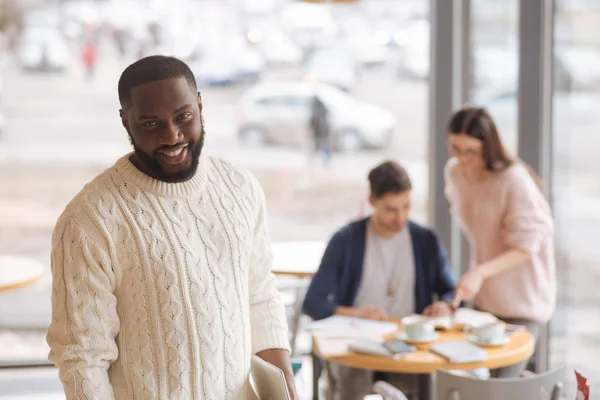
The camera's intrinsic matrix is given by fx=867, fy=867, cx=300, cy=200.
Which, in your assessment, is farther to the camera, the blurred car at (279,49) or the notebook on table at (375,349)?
the blurred car at (279,49)

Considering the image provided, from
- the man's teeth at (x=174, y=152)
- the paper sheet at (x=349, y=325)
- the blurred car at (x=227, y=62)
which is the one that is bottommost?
the paper sheet at (x=349, y=325)

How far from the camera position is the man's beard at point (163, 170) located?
74.4 inches

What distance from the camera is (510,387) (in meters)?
2.80

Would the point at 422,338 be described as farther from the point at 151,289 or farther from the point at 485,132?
the point at 151,289

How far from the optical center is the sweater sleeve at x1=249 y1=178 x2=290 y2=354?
2.12m

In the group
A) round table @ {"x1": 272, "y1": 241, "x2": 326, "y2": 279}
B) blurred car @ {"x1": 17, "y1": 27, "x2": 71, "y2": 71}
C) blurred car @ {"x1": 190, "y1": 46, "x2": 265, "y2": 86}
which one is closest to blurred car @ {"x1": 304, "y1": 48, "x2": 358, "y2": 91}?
blurred car @ {"x1": 190, "y1": 46, "x2": 265, "y2": 86}

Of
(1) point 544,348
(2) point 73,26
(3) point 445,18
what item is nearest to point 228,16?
(2) point 73,26

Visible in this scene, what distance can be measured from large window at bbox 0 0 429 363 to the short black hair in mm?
3939

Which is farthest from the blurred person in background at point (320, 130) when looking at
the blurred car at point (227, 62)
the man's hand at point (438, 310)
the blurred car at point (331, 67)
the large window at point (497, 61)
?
the man's hand at point (438, 310)

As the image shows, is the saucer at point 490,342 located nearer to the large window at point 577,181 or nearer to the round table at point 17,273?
the large window at point 577,181

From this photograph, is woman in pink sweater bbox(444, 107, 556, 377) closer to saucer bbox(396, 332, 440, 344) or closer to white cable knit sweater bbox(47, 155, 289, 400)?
saucer bbox(396, 332, 440, 344)

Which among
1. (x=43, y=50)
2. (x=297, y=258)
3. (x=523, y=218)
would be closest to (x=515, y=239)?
(x=523, y=218)

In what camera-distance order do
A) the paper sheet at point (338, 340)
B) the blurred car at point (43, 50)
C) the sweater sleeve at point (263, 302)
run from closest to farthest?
the sweater sleeve at point (263, 302), the paper sheet at point (338, 340), the blurred car at point (43, 50)

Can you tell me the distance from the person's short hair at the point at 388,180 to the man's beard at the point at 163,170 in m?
1.82
